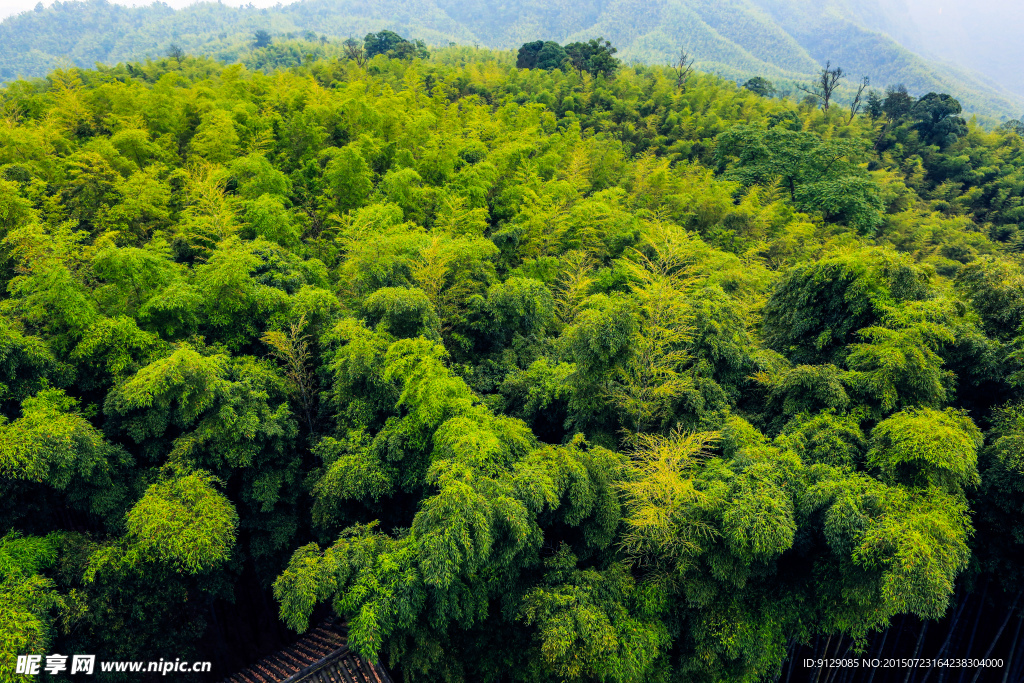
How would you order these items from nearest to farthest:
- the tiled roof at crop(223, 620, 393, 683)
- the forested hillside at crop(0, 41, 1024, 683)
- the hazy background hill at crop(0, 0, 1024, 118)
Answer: the forested hillside at crop(0, 41, 1024, 683) → the tiled roof at crop(223, 620, 393, 683) → the hazy background hill at crop(0, 0, 1024, 118)

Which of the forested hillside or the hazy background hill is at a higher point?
the hazy background hill

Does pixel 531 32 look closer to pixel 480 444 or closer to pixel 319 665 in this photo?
pixel 480 444

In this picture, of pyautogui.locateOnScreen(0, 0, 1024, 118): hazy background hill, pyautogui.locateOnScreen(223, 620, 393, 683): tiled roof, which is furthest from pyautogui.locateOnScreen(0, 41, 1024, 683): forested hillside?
pyautogui.locateOnScreen(0, 0, 1024, 118): hazy background hill

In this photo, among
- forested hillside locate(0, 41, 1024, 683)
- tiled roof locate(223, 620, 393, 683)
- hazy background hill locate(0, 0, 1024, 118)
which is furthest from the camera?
hazy background hill locate(0, 0, 1024, 118)

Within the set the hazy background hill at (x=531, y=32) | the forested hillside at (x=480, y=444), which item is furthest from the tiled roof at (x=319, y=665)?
the hazy background hill at (x=531, y=32)

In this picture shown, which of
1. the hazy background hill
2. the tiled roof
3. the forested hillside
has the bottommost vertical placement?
the tiled roof

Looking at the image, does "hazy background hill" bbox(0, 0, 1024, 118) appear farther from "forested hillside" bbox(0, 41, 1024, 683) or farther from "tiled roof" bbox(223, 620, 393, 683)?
"tiled roof" bbox(223, 620, 393, 683)

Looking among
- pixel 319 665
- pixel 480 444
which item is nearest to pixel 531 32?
pixel 480 444
